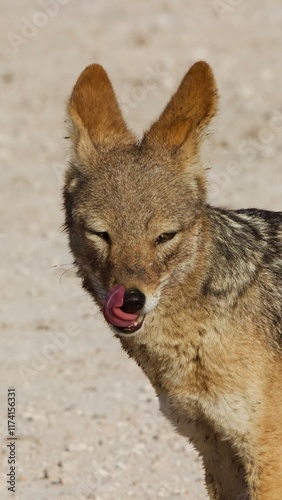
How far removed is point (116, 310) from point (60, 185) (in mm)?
8569

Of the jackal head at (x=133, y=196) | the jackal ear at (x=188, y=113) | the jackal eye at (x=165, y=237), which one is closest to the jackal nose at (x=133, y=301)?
the jackal head at (x=133, y=196)

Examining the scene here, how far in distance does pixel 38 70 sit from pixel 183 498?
10880 millimetres

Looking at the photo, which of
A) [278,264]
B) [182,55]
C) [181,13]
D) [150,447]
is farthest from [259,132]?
[278,264]

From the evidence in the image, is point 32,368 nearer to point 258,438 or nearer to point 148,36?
point 258,438

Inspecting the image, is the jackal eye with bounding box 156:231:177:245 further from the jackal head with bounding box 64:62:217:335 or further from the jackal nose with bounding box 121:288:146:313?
the jackal nose with bounding box 121:288:146:313

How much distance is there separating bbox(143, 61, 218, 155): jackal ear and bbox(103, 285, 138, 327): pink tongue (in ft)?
3.39

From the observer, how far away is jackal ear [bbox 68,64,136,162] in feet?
21.3

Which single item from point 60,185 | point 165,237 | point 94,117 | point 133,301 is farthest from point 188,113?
point 60,185

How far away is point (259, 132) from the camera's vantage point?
15.0 m

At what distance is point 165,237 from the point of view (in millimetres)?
5961

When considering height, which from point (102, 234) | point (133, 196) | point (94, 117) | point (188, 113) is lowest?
point (102, 234)

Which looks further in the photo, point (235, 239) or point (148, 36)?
point (148, 36)

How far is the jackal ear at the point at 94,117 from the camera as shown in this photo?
6504 millimetres

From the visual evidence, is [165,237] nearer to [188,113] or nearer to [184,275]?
[184,275]
